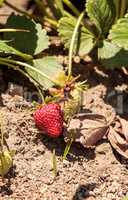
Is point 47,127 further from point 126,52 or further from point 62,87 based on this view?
point 126,52

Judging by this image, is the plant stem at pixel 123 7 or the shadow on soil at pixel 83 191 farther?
the plant stem at pixel 123 7

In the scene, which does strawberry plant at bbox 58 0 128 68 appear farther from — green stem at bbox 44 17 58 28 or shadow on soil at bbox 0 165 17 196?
shadow on soil at bbox 0 165 17 196

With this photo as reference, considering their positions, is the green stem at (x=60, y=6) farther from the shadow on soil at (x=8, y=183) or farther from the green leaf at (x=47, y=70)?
the shadow on soil at (x=8, y=183)

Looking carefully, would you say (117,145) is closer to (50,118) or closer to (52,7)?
(50,118)

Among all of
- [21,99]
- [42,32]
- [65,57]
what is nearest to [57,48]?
[65,57]

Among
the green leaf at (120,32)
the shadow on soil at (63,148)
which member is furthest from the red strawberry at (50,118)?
the green leaf at (120,32)

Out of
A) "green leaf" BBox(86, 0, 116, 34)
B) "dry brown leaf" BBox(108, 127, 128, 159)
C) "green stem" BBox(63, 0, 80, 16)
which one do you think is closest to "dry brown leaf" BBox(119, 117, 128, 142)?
"dry brown leaf" BBox(108, 127, 128, 159)
